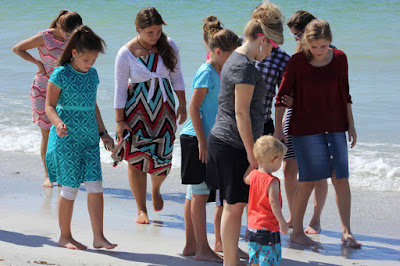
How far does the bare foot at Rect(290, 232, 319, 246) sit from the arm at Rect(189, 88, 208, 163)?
1.18m

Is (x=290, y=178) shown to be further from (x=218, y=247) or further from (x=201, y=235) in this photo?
(x=201, y=235)

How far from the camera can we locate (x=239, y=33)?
20.1 metres

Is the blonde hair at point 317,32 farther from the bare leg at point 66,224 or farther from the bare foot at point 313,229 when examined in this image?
the bare leg at point 66,224

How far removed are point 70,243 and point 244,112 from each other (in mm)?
1692

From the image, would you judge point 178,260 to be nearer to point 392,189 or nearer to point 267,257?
point 267,257

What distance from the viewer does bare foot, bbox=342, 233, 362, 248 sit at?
5.04m

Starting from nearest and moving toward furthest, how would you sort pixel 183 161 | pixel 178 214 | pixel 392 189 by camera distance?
pixel 183 161 < pixel 178 214 < pixel 392 189

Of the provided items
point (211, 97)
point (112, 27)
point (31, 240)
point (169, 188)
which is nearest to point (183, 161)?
point (211, 97)

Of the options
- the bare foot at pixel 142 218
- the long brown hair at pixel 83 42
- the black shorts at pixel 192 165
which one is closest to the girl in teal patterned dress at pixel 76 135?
the long brown hair at pixel 83 42

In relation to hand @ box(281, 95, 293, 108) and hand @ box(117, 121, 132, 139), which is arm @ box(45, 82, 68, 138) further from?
hand @ box(281, 95, 293, 108)

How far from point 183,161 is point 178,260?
690mm

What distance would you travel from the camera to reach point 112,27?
22.2 meters

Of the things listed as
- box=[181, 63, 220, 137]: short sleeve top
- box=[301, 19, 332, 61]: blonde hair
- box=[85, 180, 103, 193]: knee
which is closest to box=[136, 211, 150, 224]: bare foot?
box=[85, 180, 103, 193]: knee

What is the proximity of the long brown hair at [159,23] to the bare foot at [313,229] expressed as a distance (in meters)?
1.71
